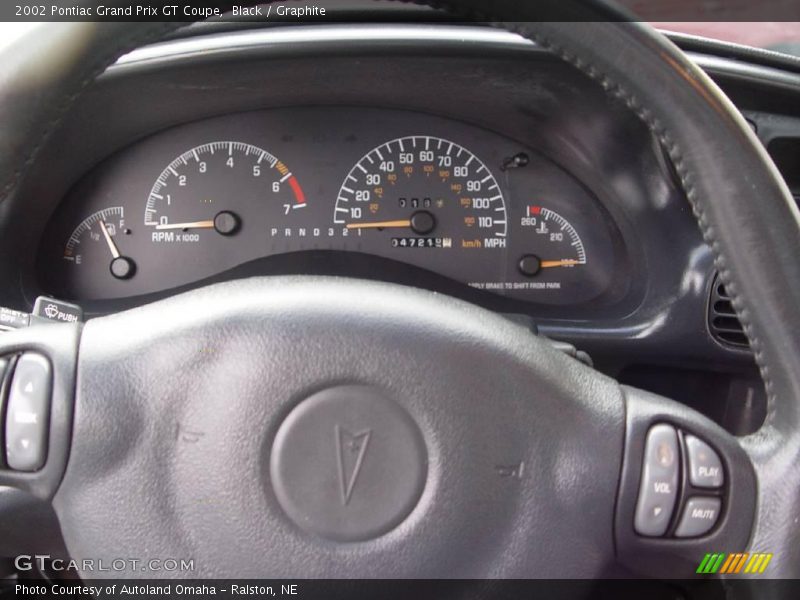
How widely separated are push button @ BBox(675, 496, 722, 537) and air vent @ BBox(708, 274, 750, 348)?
94 cm

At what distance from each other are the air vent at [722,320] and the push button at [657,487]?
926 mm

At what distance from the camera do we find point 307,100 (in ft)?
6.70

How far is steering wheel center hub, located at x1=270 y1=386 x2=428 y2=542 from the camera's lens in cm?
88

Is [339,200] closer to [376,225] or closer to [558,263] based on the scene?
[376,225]

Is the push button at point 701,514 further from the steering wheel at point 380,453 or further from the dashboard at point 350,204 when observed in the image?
the dashboard at point 350,204

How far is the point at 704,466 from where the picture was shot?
0.88 meters

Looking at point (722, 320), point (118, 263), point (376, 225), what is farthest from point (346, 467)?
point (118, 263)

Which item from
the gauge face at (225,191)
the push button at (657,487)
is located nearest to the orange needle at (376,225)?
the gauge face at (225,191)

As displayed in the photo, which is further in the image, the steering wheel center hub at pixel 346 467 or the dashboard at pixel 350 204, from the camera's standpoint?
the dashboard at pixel 350 204

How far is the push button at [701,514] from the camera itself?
870mm

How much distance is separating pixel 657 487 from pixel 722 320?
3.17 feet

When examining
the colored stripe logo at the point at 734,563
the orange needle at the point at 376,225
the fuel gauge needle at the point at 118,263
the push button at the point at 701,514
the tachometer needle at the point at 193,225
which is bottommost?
the colored stripe logo at the point at 734,563

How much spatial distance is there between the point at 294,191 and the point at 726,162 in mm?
1396

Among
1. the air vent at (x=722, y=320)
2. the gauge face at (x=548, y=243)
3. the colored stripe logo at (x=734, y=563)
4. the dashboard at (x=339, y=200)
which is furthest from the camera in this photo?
the gauge face at (x=548, y=243)
